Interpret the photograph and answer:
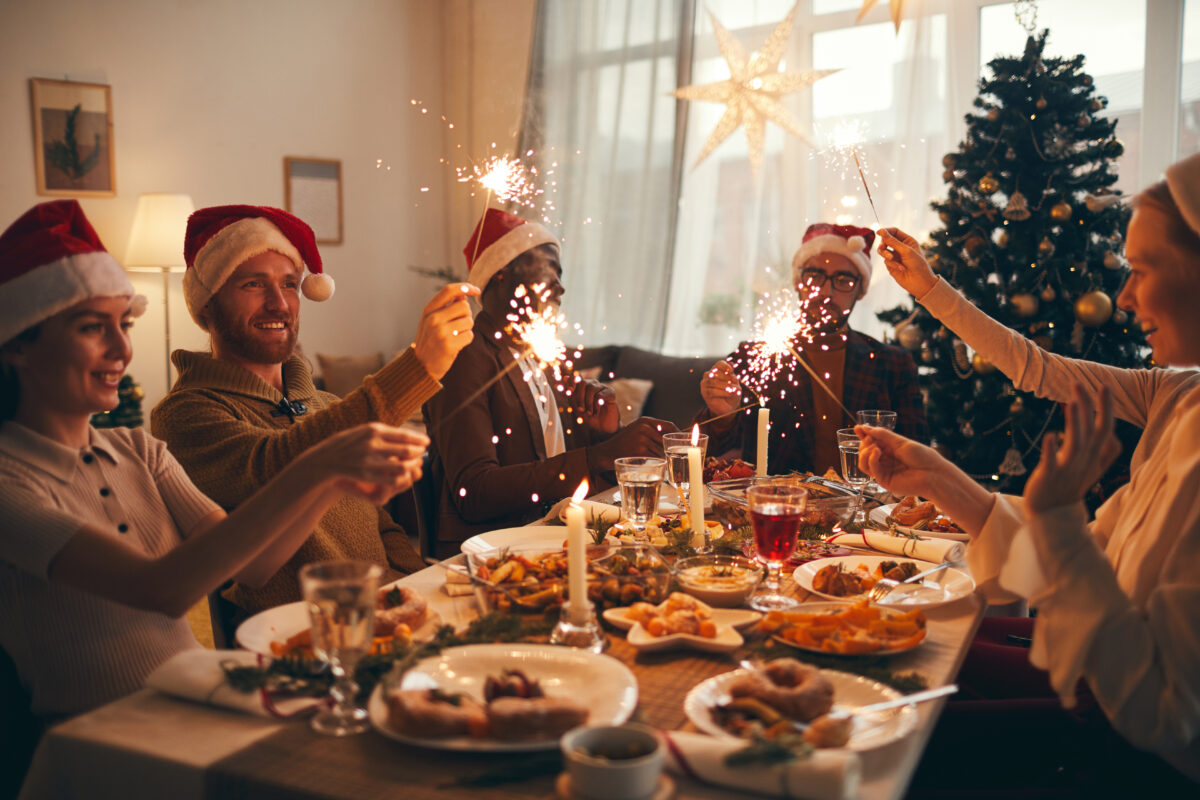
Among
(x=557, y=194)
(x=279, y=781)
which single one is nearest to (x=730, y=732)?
(x=279, y=781)

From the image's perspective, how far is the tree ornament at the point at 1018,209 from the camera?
4.04m

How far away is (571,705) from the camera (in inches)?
42.4

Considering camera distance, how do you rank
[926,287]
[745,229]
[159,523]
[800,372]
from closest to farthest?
1. [159,523]
2. [926,287]
3. [800,372]
4. [745,229]

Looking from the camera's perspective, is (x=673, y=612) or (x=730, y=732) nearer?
(x=730, y=732)

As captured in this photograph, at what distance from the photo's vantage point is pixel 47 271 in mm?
1441

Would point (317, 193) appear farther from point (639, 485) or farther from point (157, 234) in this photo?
point (639, 485)

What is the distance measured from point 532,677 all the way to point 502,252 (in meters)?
1.86

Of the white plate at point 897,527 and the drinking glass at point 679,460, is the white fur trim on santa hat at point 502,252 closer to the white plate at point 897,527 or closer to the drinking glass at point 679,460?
the drinking glass at point 679,460

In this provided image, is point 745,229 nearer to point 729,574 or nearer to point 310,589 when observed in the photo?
point 729,574

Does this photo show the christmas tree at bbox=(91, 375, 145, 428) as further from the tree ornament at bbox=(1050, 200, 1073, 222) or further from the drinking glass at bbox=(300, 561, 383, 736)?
the tree ornament at bbox=(1050, 200, 1073, 222)

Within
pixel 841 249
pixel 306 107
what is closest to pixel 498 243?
pixel 841 249

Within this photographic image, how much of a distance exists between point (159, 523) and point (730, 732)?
41.8 inches

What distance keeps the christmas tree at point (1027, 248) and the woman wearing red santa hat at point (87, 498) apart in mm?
3392

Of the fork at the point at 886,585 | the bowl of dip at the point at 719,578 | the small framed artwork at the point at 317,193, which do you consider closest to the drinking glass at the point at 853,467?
the fork at the point at 886,585
